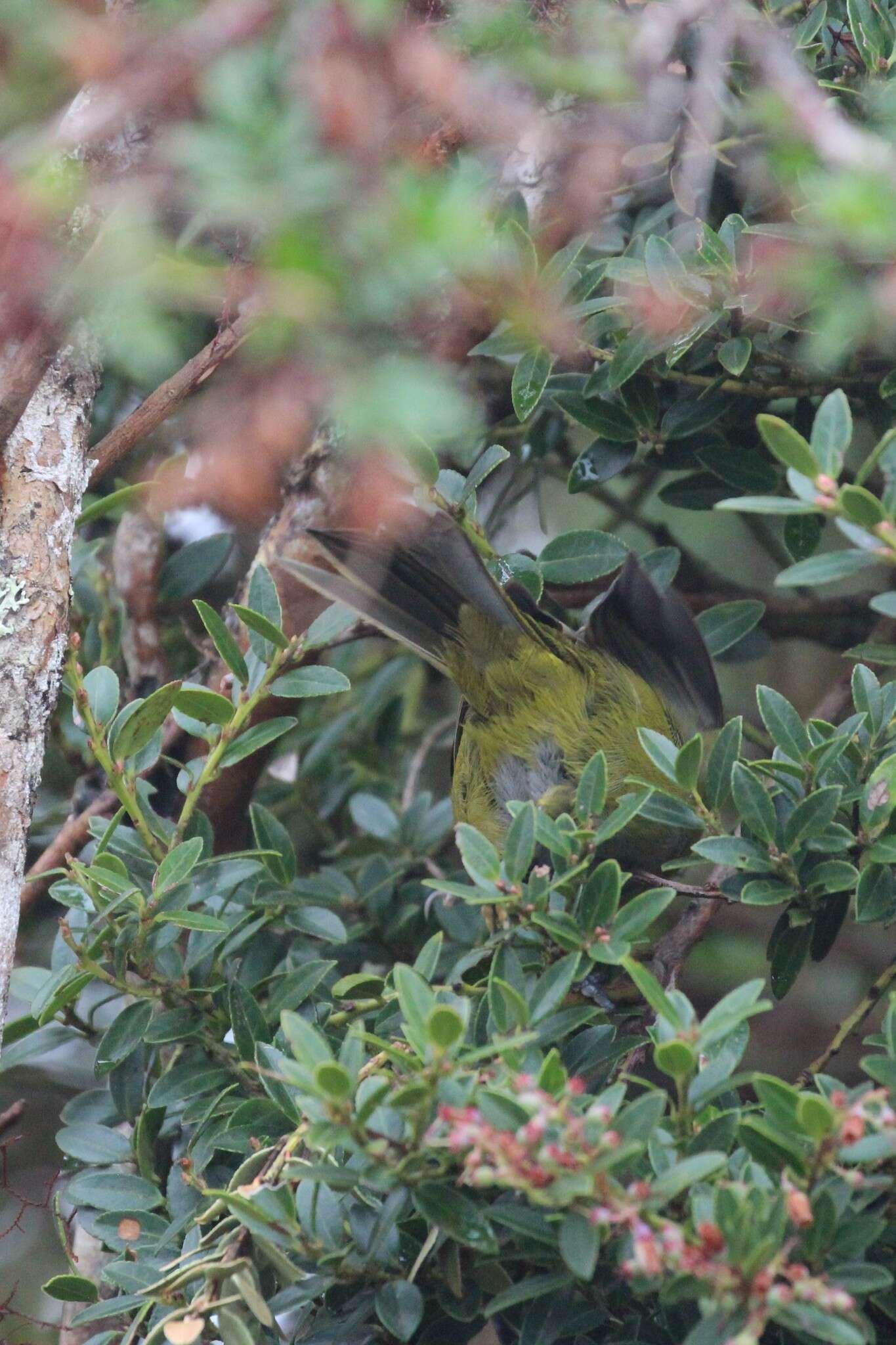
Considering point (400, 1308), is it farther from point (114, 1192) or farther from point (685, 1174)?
point (114, 1192)

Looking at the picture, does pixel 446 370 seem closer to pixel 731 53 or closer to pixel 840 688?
pixel 731 53

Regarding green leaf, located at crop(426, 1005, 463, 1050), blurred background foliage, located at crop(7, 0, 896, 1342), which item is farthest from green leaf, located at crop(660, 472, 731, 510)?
green leaf, located at crop(426, 1005, 463, 1050)

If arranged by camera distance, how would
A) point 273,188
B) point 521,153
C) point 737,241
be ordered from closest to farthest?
1. point 273,188
2. point 737,241
3. point 521,153

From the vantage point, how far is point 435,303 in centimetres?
192

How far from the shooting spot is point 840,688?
6.17 ft

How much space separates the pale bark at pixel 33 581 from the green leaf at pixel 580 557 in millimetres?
671

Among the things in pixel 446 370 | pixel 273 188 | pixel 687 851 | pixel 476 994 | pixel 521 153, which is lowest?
pixel 687 851

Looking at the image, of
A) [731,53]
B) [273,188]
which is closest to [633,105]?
[731,53]

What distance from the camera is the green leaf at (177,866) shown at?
1.30m

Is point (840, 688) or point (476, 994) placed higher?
point (476, 994)

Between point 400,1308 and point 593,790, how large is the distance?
51cm

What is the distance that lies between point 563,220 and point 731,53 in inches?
13.3

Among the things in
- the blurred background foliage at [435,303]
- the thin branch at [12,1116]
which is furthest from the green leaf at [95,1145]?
the blurred background foliage at [435,303]

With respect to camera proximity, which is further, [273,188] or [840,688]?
[840,688]
